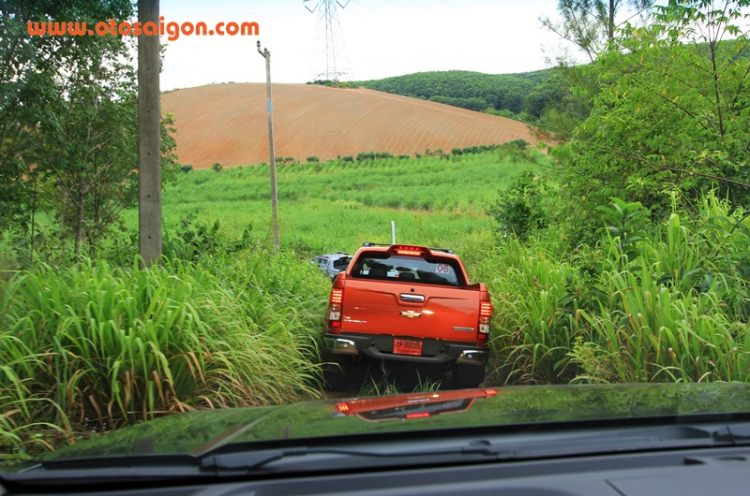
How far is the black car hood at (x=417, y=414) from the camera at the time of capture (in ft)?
7.05

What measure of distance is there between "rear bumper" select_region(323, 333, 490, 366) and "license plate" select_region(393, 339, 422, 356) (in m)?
0.04

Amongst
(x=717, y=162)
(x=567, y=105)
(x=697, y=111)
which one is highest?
(x=567, y=105)

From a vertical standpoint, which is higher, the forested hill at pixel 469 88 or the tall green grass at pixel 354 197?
the forested hill at pixel 469 88

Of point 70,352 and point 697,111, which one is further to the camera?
point 697,111

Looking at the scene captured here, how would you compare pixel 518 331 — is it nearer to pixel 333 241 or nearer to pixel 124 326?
pixel 124 326

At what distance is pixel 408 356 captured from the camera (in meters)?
7.17

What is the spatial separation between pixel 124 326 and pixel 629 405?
14.0ft

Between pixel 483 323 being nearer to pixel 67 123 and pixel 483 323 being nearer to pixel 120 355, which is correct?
pixel 120 355

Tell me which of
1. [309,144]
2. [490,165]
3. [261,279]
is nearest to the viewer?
[261,279]

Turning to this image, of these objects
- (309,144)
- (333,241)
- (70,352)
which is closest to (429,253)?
(70,352)

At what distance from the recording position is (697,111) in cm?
1059

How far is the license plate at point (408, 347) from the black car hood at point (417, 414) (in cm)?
390

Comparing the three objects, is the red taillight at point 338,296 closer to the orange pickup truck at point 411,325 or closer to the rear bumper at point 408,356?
the orange pickup truck at point 411,325

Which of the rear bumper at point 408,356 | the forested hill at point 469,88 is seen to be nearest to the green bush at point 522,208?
the rear bumper at point 408,356
